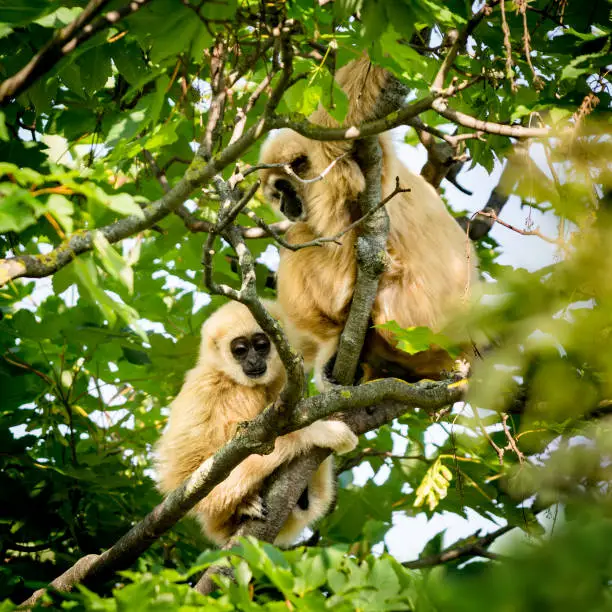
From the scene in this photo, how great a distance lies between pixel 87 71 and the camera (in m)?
4.34

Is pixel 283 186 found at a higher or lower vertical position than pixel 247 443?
higher

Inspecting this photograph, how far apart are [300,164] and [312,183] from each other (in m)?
0.49

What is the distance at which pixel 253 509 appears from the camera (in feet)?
18.6

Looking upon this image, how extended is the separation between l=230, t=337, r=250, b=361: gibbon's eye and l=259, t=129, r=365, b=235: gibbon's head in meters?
1.34

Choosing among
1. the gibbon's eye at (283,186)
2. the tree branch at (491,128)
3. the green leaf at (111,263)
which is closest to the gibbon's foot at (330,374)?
the gibbon's eye at (283,186)

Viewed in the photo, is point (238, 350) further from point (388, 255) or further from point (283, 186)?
point (388, 255)

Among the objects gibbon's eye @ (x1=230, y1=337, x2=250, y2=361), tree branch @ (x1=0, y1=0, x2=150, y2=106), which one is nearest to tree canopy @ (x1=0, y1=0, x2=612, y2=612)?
tree branch @ (x1=0, y1=0, x2=150, y2=106)

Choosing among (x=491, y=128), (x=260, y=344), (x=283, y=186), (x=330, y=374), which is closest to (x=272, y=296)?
(x=260, y=344)

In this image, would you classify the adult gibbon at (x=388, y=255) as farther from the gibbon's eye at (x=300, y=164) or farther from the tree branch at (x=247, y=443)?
the tree branch at (x=247, y=443)

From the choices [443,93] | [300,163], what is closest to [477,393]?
[443,93]

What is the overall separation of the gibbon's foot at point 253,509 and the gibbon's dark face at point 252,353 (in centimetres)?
136

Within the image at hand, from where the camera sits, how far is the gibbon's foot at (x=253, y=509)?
544cm

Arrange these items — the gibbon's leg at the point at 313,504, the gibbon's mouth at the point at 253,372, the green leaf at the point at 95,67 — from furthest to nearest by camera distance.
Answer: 1. the gibbon's mouth at the point at 253,372
2. the gibbon's leg at the point at 313,504
3. the green leaf at the point at 95,67

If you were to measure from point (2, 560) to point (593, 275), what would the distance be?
5.35 meters
